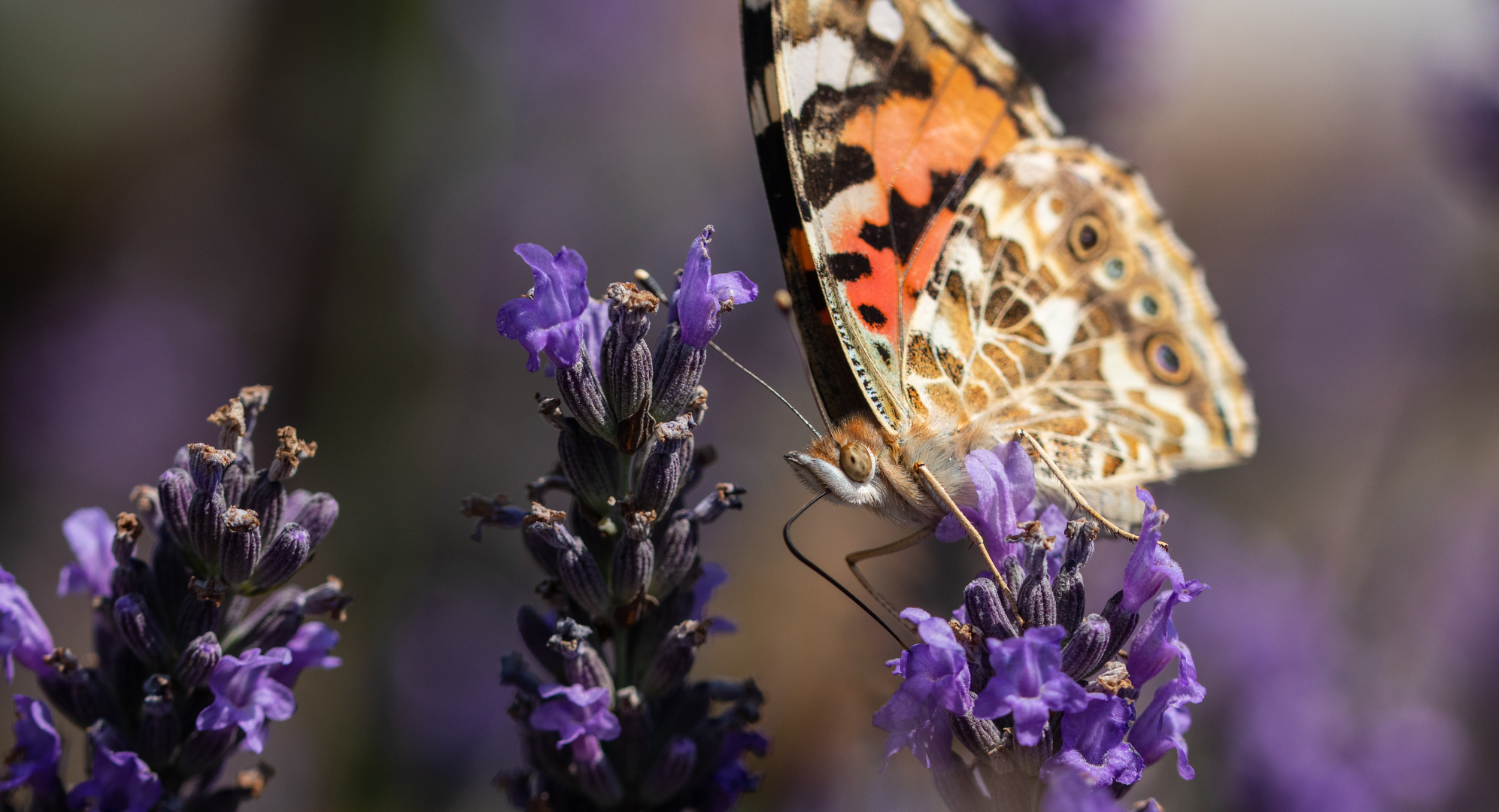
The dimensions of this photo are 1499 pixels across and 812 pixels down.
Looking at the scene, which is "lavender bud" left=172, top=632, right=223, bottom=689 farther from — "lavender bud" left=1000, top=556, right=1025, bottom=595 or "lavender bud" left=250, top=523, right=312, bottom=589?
"lavender bud" left=1000, top=556, right=1025, bottom=595

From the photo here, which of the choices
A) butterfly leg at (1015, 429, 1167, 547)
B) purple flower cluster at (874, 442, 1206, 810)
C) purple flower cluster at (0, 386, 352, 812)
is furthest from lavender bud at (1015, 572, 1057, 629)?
purple flower cluster at (0, 386, 352, 812)

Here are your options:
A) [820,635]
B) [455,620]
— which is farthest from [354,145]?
[820,635]

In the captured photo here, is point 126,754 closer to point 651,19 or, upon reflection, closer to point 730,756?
point 730,756

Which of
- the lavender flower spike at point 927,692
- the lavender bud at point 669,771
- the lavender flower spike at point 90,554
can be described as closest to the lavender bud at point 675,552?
the lavender bud at point 669,771

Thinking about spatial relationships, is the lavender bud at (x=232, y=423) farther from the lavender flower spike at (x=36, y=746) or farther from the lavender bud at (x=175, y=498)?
the lavender flower spike at (x=36, y=746)

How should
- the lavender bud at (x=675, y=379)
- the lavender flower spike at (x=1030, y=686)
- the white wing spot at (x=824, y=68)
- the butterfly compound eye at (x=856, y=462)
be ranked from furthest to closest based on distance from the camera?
the white wing spot at (x=824, y=68)
the butterfly compound eye at (x=856, y=462)
the lavender bud at (x=675, y=379)
the lavender flower spike at (x=1030, y=686)

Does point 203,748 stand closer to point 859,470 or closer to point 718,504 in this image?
point 718,504
